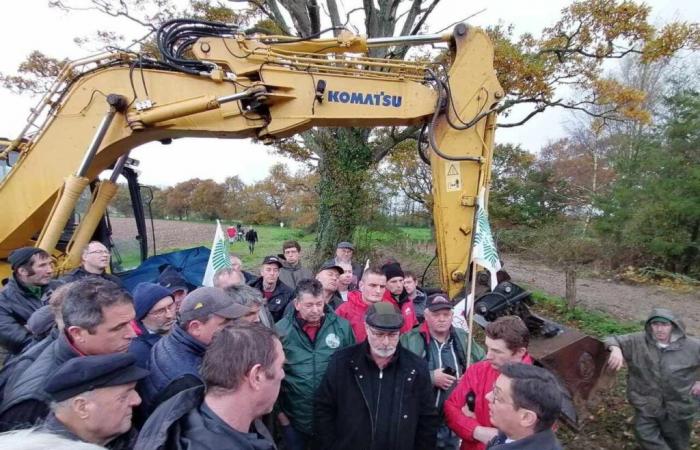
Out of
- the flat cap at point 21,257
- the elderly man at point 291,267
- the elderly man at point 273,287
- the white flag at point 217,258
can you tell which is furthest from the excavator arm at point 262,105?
the elderly man at point 291,267

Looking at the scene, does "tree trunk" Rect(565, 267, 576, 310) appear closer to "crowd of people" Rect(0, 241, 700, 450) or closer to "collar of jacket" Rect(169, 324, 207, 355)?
"crowd of people" Rect(0, 241, 700, 450)

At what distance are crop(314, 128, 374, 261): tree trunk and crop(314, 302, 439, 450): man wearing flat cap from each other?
25.5 ft

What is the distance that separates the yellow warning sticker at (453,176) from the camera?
15.0 ft

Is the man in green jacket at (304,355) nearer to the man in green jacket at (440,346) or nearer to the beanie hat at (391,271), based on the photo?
the man in green jacket at (440,346)

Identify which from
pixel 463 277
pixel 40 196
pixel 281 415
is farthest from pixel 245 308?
pixel 40 196

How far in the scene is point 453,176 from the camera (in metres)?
4.59

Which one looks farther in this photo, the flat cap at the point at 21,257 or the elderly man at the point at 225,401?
the flat cap at the point at 21,257

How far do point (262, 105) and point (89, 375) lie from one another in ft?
11.7

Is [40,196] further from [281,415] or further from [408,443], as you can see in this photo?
[408,443]

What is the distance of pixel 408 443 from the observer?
2703 millimetres

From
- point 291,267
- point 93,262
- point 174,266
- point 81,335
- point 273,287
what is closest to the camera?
point 81,335

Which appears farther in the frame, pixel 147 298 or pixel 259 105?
pixel 259 105

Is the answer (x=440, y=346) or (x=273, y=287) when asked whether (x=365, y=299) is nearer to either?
(x=440, y=346)

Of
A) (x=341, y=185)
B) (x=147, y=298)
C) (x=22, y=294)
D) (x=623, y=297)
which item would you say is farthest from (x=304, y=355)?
(x=623, y=297)
